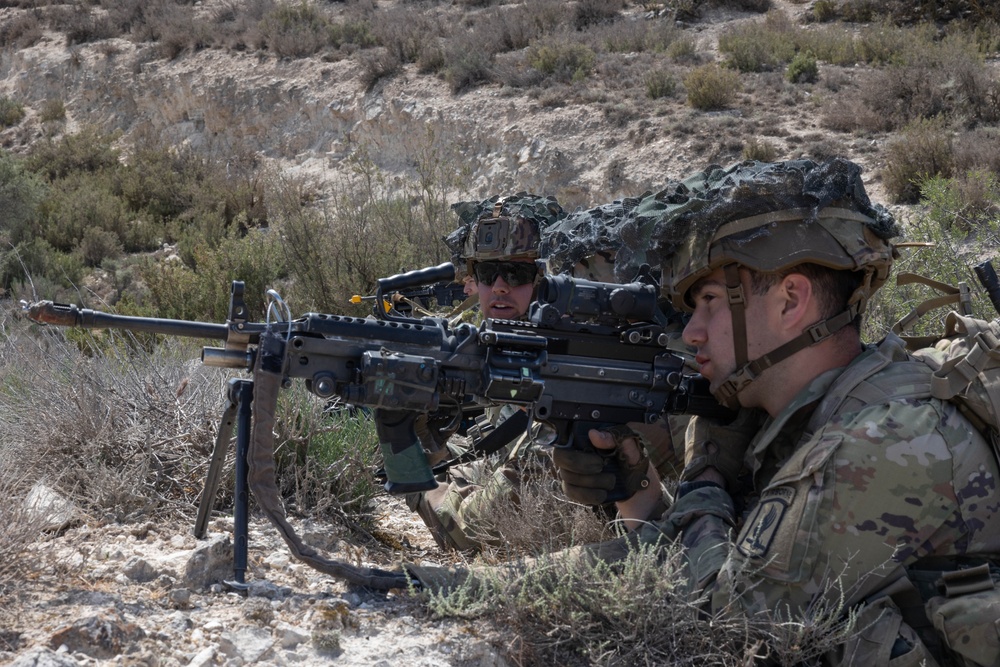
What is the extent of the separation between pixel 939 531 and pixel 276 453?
2736 millimetres

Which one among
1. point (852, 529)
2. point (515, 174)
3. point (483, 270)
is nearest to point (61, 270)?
point (515, 174)

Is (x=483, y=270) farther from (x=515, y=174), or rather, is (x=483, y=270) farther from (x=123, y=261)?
(x=123, y=261)

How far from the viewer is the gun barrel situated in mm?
2863

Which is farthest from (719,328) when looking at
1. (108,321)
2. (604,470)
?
(108,321)

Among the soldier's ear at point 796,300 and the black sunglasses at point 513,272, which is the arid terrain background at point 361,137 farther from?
the black sunglasses at point 513,272

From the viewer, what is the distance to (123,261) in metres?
15.5

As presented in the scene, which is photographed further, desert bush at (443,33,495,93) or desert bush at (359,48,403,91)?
desert bush at (359,48,403,91)

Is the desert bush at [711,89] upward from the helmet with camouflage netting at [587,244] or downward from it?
downward

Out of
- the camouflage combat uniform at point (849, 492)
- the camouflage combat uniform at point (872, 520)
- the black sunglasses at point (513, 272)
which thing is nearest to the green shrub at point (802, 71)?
the black sunglasses at point (513, 272)

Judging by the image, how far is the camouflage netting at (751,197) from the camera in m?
2.87

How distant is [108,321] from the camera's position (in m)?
2.94

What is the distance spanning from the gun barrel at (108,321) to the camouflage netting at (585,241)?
1.82 m

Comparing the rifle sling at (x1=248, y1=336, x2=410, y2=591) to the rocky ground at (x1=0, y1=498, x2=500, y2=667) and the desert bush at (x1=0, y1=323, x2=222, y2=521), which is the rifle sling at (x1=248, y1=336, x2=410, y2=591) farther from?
the desert bush at (x1=0, y1=323, x2=222, y2=521)

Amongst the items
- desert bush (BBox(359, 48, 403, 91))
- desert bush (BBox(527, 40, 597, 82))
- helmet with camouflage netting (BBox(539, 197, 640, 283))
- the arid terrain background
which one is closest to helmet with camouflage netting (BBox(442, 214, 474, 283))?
helmet with camouflage netting (BBox(539, 197, 640, 283))
